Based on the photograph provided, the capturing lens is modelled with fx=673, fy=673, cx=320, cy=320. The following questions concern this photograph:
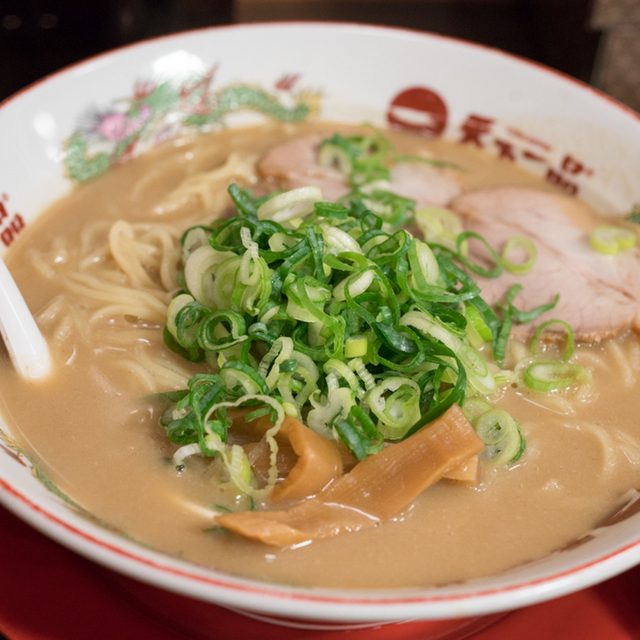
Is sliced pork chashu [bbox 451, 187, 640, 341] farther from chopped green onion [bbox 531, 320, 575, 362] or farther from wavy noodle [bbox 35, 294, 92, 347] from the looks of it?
wavy noodle [bbox 35, 294, 92, 347]

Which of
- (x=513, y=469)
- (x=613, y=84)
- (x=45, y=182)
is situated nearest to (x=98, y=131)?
(x=45, y=182)

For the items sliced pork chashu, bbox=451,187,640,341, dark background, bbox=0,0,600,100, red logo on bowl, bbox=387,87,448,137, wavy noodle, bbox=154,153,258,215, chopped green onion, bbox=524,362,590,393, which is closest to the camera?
chopped green onion, bbox=524,362,590,393

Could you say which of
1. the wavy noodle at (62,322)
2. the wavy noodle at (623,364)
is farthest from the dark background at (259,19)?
the wavy noodle at (623,364)

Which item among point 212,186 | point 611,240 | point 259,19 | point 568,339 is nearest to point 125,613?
point 568,339

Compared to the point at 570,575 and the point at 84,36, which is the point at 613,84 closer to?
the point at 84,36

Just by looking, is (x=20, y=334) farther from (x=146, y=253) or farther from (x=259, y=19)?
(x=259, y=19)

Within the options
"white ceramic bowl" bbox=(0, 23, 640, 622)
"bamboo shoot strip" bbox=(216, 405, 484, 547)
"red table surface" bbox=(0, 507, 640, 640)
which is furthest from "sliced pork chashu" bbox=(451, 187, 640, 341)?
"red table surface" bbox=(0, 507, 640, 640)

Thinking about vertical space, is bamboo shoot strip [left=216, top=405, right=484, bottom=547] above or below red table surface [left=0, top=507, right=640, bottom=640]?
above

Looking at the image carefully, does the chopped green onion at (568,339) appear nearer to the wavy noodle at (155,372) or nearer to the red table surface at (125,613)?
the red table surface at (125,613)
